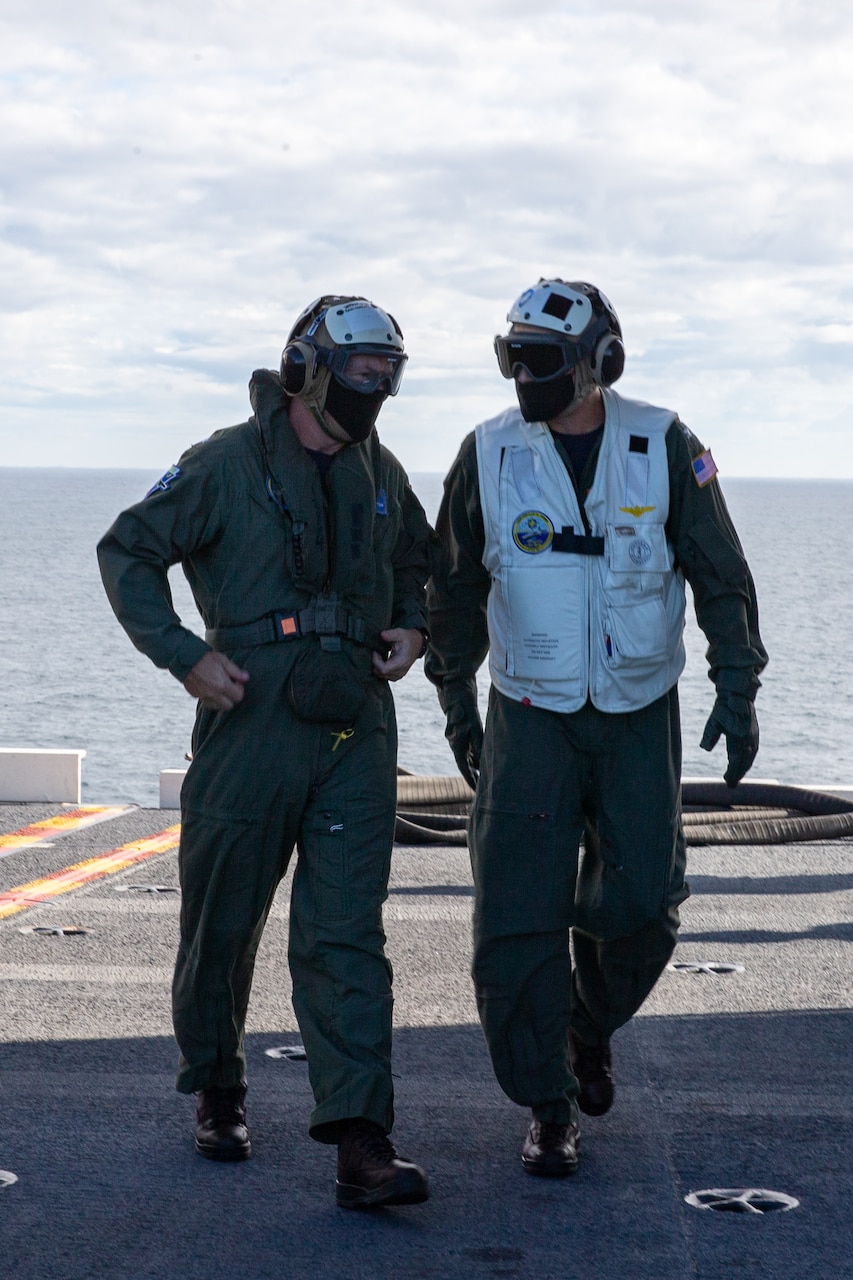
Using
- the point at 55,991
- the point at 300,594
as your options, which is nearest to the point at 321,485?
the point at 300,594

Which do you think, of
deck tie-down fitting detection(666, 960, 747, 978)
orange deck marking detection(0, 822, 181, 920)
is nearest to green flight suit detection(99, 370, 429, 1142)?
deck tie-down fitting detection(666, 960, 747, 978)

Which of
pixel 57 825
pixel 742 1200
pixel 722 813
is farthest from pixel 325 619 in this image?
pixel 722 813

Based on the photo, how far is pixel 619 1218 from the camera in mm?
3318

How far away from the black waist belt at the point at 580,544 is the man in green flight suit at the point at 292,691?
17.3 inches

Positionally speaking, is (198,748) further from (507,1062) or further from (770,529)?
(770,529)

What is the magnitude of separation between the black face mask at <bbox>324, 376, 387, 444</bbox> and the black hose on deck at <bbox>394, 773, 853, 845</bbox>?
4.71 metres

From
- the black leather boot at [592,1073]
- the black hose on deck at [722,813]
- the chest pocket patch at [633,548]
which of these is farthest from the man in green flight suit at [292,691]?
the black hose on deck at [722,813]

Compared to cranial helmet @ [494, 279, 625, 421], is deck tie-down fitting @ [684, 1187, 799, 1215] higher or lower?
lower

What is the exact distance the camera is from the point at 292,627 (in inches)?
141

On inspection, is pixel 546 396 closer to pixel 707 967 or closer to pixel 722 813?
pixel 707 967

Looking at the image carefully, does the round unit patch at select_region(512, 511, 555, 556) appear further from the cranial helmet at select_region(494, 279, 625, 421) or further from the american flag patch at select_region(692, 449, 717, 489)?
the american flag patch at select_region(692, 449, 717, 489)

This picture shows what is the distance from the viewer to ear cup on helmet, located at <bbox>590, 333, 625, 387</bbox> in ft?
12.5

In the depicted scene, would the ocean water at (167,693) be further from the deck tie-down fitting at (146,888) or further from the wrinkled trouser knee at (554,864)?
the deck tie-down fitting at (146,888)

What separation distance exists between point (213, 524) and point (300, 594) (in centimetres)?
25
